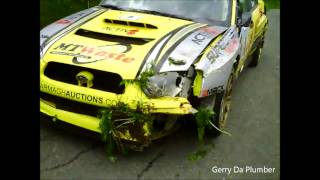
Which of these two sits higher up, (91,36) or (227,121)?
(91,36)

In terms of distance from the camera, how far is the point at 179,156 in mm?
4734

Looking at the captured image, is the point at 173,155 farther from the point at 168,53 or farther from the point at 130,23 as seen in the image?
the point at 130,23

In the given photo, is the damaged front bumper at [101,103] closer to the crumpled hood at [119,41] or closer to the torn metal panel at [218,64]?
the crumpled hood at [119,41]

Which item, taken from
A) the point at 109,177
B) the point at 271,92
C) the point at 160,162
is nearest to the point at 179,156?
the point at 160,162

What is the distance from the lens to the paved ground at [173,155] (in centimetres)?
441

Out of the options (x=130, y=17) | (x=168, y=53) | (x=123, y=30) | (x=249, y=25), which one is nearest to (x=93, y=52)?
(x=123, y=30)

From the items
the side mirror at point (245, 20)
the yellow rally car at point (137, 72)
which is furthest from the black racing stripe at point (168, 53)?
the side mirror at point (245, 20)

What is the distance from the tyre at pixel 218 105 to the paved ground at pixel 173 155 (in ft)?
0.50

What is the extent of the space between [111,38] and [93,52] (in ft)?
1.21

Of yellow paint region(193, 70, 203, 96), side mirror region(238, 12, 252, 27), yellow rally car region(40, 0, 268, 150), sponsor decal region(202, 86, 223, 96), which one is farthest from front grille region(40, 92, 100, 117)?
side mirror region(238, 12, 252, 27)

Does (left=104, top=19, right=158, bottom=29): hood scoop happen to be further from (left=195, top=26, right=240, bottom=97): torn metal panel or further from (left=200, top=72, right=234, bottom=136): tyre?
(left=200, top=72, right=234, bottom=136): tyre

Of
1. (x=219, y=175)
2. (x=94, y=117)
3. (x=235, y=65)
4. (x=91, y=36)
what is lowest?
(x=219, y=175)
